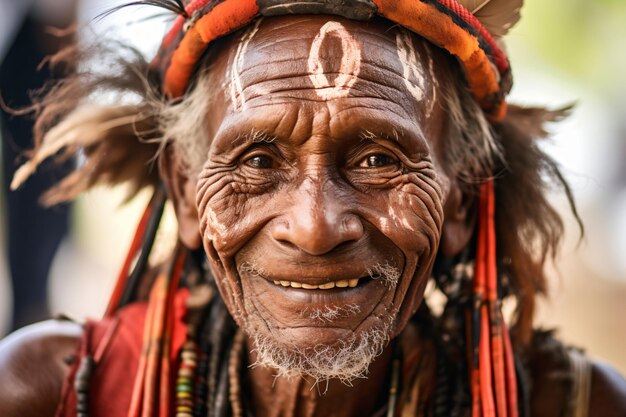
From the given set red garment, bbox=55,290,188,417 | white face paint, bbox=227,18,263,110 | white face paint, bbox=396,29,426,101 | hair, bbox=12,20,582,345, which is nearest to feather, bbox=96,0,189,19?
white face paint, bbox=227,18,263,110

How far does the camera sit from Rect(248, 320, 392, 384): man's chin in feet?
6.77

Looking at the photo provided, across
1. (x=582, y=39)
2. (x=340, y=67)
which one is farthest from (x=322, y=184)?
(x=582, y=39)

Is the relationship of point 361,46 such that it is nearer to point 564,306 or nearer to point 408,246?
point 408,246

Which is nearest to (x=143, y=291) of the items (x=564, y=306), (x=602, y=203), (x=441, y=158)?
(x=441, y=158)

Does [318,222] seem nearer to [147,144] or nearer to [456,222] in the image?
[456,222]

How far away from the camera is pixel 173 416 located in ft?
7.93

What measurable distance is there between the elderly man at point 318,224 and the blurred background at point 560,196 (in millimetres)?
207

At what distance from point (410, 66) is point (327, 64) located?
27 centimetres

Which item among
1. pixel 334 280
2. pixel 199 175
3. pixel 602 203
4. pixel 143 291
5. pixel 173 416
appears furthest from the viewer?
pixel 602 203

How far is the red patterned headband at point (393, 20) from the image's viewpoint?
2109mm

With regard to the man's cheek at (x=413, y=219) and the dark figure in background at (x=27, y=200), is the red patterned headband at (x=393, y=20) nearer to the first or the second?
the man's cheek at (x=413, y=219)

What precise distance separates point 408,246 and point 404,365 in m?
0.62

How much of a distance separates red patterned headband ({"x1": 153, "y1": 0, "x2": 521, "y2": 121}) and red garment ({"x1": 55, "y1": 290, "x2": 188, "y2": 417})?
0.79 metres

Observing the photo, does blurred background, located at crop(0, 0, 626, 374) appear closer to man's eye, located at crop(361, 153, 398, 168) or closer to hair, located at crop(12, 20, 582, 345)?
hair, located at crop(12, 20, 582, 345)
